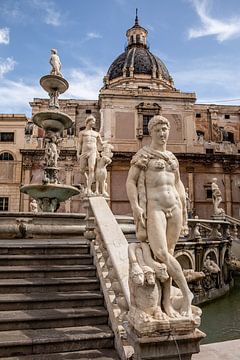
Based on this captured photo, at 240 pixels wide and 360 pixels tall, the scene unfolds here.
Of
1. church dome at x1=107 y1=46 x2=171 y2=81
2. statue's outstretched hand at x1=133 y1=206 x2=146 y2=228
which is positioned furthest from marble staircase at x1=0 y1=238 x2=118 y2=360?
church dome at x1=107 y1=46 x2=171 y2=81

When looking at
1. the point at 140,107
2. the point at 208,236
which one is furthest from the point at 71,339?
the point at 140,107

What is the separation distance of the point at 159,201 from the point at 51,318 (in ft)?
6.79

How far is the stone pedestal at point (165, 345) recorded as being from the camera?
3.23m

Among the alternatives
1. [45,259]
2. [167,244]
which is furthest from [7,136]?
[167,244]

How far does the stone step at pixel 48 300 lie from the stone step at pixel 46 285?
0.32ft

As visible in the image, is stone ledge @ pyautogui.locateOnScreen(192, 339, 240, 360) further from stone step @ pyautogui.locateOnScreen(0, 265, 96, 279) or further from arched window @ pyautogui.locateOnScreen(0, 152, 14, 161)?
arched window @ pyautogui.locateOnScreen(0, 152, 14, 161)

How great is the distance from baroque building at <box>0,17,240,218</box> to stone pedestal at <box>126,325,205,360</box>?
25387 millimetres

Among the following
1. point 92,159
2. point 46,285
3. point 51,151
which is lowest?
point 46,285

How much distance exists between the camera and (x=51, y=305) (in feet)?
15.4

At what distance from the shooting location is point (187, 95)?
32656 mm

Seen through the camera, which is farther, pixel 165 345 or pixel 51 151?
pixel 51 151

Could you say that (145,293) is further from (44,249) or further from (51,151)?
(51,151)

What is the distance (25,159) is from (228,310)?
945 inches

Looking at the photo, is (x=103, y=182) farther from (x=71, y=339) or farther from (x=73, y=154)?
(x=73, y=154)
